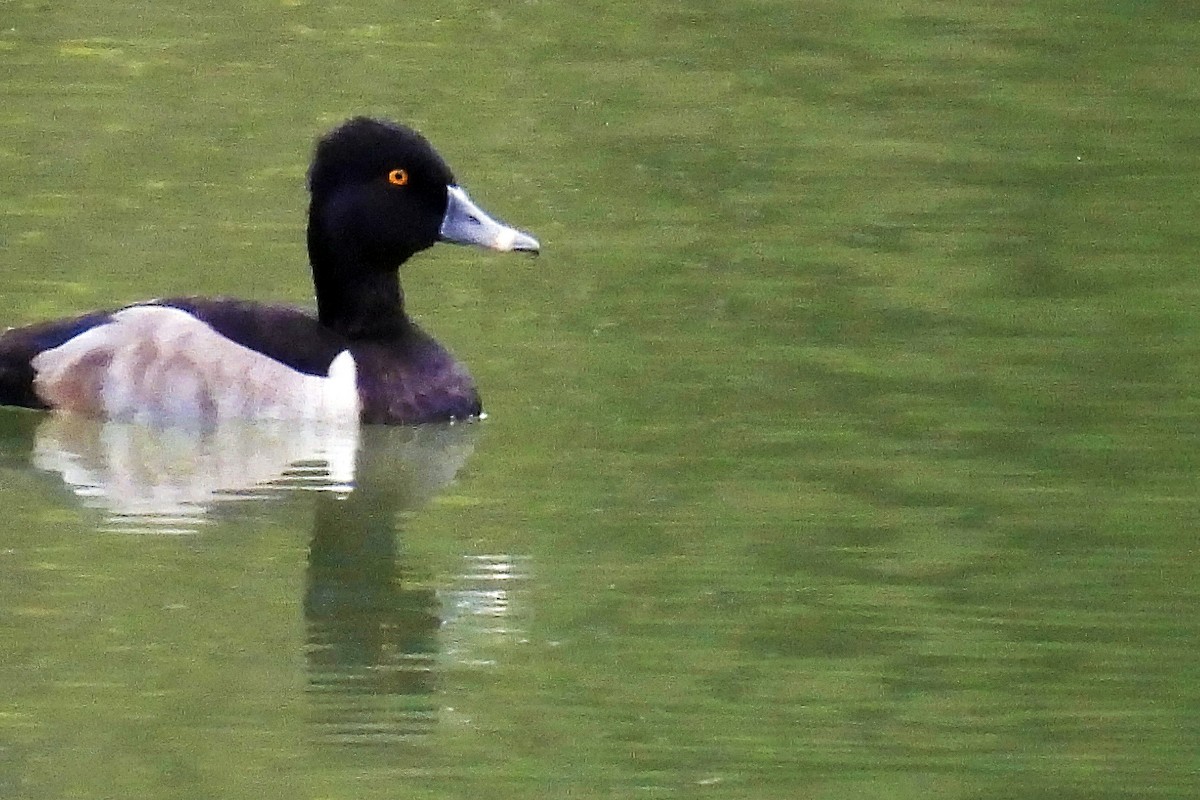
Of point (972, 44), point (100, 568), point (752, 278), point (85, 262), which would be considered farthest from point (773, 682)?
point (972, 44)

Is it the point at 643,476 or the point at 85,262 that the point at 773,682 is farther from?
the point at 85,262

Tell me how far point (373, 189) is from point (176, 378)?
1.08m

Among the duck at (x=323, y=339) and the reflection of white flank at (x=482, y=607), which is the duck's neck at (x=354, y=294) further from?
the reflection of white flank at (x=482, y=607)

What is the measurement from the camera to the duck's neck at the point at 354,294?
12375 millimetres

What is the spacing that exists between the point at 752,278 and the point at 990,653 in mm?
4820

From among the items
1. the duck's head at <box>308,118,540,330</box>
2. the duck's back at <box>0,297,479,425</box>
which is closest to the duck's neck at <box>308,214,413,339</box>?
the duck's head at <box>308,118,540,330</box>

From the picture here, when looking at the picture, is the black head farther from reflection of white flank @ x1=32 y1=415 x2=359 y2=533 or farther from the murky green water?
reflection of white flank @ x1=32 y1=415 x2=359 y2=533

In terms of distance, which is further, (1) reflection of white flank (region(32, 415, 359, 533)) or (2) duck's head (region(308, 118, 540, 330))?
(2) duck's head (region(308, 118, 540, 330))

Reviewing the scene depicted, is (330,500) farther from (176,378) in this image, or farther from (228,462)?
(176,378)

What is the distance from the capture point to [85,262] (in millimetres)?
13836

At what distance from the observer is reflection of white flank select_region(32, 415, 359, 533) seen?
10.7 metres

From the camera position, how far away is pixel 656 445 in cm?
1120

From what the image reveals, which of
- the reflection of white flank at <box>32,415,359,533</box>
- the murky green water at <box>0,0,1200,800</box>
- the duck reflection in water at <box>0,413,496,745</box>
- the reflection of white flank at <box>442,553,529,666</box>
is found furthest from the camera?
the reflection of white flank at <box>32,415,359,533</box>

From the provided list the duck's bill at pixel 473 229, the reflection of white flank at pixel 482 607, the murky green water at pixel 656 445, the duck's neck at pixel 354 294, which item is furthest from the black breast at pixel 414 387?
the reflection of white flank at pixel 482 607
